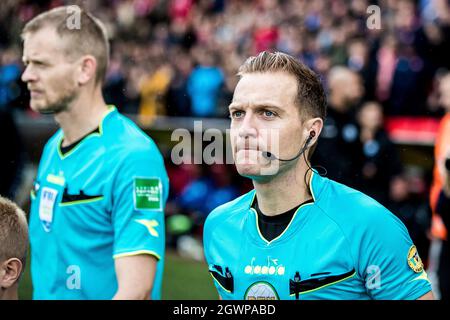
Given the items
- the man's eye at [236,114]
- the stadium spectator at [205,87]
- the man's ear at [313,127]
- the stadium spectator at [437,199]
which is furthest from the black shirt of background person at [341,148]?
the stadium spectator at [205,87]

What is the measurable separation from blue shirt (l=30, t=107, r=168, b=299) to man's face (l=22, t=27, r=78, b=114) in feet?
0.80

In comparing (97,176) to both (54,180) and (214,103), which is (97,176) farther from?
(214,103)

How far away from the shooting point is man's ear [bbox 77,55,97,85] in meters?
3.99

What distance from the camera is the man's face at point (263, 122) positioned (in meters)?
2.92

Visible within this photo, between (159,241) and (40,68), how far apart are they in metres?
1.05

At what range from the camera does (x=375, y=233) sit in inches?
110

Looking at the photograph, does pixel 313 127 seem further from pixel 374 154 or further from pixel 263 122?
pixel 374 154

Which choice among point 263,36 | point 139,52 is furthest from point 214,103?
point 139,52

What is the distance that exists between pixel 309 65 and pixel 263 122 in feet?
21.4

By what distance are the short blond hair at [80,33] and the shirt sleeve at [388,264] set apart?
6.11 ft

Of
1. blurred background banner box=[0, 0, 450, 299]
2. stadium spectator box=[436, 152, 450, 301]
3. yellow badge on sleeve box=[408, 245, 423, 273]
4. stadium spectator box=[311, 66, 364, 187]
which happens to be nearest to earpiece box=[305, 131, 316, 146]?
yellow badge on sleeve box=[408, 245, 423, 273]

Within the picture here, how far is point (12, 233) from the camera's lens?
3.11 m

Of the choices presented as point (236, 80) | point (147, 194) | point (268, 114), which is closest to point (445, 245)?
point (236, 80)
